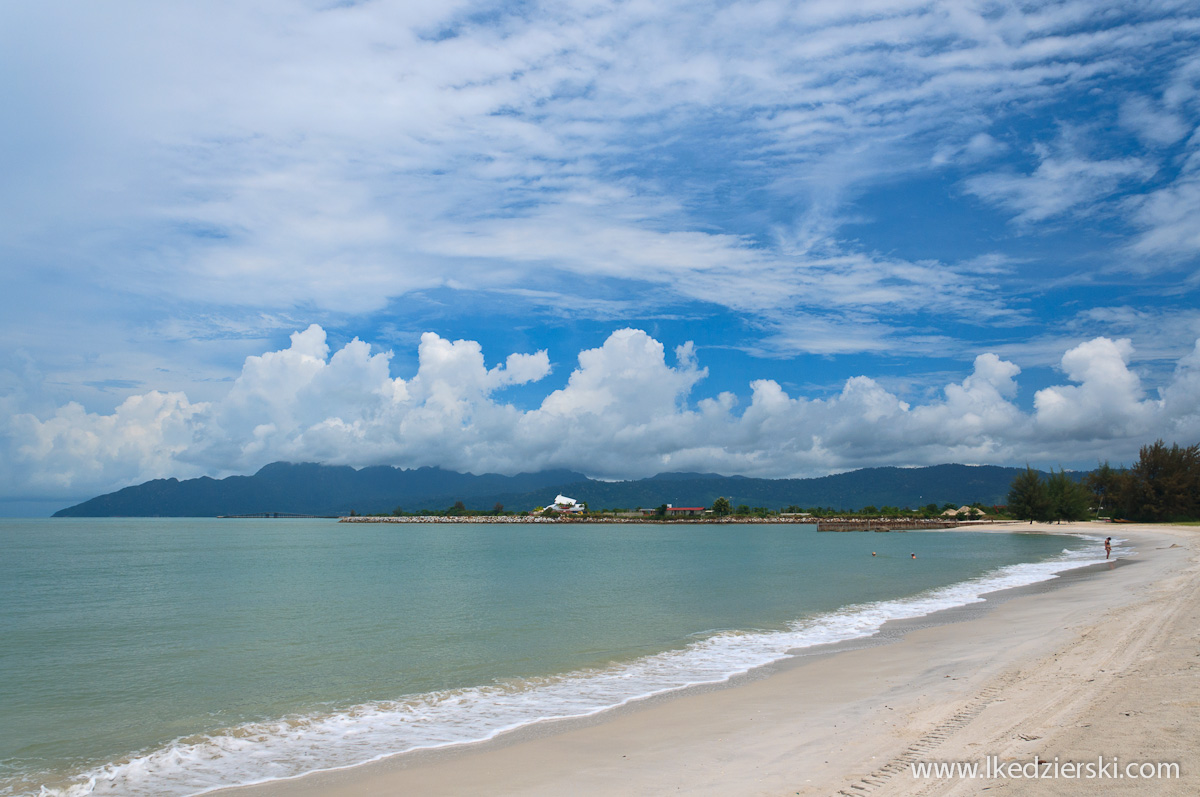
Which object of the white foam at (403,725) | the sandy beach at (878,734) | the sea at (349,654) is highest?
the sandy beach at (878,734)

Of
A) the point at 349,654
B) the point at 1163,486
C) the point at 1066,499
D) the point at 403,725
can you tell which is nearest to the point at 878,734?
the point at 403,725

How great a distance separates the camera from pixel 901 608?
23594 mm

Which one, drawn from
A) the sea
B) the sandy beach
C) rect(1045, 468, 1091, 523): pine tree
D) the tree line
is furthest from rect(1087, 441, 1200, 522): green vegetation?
the sandy beach

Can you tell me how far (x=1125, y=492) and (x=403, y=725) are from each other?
10858 centimetres

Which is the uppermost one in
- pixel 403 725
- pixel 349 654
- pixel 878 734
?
pixel 878 734

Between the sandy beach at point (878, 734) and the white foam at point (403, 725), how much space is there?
0.69m

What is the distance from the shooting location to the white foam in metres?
8.88

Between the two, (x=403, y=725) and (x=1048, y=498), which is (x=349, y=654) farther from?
(x=1048, y=498)

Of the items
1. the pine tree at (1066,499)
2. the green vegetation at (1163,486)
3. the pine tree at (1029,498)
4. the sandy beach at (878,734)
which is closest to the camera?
the sandy beach at (878,734)

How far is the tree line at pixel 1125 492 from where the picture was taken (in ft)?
265

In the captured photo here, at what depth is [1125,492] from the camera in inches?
3506

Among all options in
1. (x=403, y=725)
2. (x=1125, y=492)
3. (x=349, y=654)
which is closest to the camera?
(x=403, y=725)

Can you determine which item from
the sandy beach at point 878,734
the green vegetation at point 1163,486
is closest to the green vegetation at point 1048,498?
the green vegetation at point 1163,486

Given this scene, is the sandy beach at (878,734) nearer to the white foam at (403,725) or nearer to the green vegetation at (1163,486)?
the white foam at (403,725)
